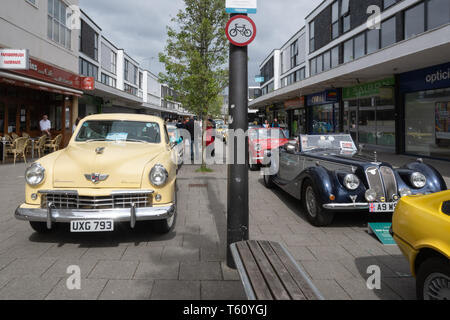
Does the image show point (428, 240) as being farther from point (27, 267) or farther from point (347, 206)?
point (27, 267)

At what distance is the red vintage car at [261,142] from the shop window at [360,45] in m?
12.3

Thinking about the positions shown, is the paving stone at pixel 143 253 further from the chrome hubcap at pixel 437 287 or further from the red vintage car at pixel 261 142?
the red vintage car at pixel 261 142

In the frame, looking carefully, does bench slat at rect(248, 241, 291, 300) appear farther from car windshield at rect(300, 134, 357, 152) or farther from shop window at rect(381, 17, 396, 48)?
shop window at rect(381, 17, 396, 48)

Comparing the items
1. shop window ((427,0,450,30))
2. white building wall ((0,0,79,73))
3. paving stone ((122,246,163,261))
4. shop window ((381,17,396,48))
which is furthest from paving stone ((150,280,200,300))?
shop window ((381,17,396,48))

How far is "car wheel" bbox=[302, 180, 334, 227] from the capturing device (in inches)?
200

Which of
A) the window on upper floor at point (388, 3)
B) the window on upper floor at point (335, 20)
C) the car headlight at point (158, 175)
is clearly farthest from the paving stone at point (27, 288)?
the window on upper floor at point (335, 20)

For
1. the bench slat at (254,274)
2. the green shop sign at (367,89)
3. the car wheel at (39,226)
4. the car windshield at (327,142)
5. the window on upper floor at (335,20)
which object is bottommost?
the car wheel at (39,226)

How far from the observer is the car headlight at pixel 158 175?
13.7 ft

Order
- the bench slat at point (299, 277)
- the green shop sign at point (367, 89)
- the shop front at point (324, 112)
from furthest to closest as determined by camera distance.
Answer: the shop front at point (324, 112) → the green shop sign at point (367, 89) → the bench slat at point (299, 277)

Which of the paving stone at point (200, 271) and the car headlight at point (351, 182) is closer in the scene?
the paving stone at point (200, 271)

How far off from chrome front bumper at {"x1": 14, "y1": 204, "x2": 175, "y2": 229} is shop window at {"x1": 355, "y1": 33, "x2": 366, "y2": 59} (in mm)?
20656

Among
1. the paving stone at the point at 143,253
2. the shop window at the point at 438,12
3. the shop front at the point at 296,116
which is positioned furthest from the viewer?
the shop front at the point at 296,116
